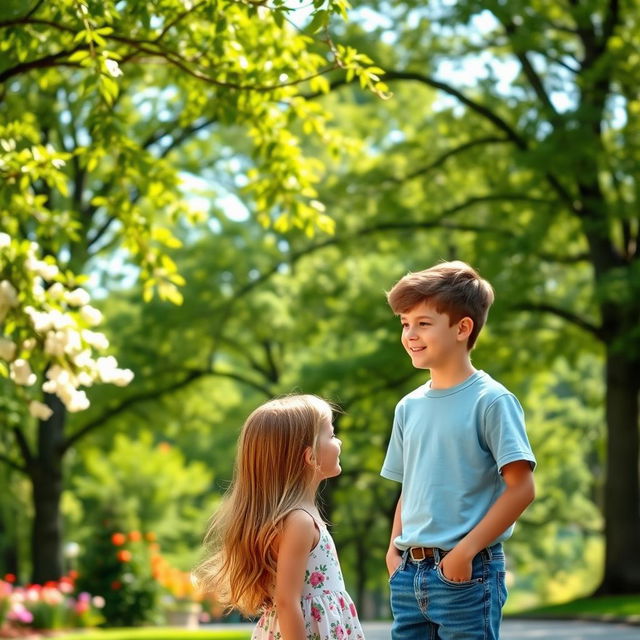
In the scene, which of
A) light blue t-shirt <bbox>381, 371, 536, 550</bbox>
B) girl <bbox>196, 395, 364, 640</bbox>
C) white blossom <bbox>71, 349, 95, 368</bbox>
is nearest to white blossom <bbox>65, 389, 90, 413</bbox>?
white blossom <bbox>71, 349, 95, 368</bbox>

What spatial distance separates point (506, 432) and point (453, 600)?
53 cm

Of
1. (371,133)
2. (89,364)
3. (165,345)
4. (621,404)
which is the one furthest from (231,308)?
(89,364)

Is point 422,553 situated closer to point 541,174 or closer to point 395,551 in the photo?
point 395,551

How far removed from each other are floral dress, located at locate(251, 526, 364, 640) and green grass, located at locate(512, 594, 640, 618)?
11583mm

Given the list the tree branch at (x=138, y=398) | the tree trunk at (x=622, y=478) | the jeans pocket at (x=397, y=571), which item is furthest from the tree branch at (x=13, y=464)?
the jeans pocket at (x=397, y=571)

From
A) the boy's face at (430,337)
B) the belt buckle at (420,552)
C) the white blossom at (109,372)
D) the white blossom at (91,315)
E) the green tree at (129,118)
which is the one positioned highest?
the green tree at (129,118)

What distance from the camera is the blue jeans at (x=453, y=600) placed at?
3.71 m

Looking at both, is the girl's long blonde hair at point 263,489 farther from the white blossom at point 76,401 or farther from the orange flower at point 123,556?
the orange flower at point 123,556

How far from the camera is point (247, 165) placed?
25.2 m

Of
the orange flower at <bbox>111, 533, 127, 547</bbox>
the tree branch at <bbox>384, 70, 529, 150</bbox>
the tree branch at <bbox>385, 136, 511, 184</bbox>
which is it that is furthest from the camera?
the orange flower at <bbox>111, 533, 127, 547</bbox>

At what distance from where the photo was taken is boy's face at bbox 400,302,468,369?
3895mm

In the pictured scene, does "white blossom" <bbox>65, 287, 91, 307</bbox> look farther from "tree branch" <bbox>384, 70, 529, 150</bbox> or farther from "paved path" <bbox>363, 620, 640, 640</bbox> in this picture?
"tree branch" <bbox>384, 70, 529, 150</bbox>

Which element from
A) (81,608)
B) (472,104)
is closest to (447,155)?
(472,104)

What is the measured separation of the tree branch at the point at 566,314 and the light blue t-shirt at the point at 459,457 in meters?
13.8
